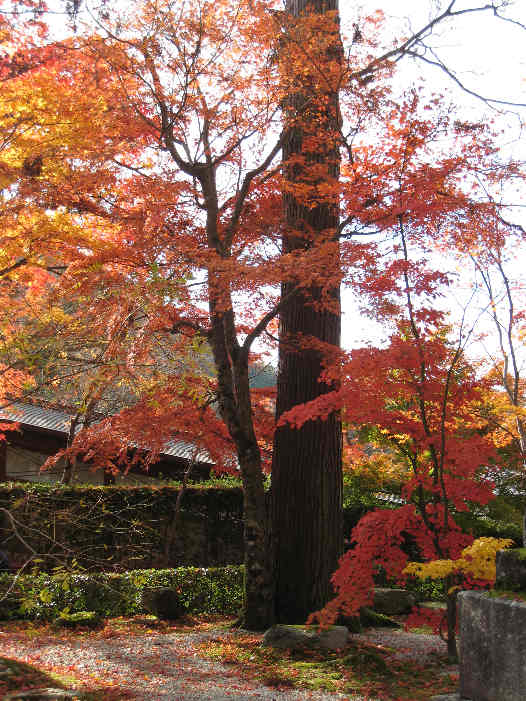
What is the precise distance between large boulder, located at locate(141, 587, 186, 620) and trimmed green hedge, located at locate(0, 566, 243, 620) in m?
0.16

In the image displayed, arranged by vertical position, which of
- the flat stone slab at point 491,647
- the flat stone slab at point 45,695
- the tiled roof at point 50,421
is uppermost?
the tiled roof at point 50,421

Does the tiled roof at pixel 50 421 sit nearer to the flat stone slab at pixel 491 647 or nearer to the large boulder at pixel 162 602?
the large boulder at pixel 162 602

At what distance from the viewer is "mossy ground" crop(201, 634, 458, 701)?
527cm

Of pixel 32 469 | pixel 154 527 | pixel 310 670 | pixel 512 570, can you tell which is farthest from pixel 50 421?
pixel 512 570

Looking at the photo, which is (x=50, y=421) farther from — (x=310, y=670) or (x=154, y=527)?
(x=310, y=670)

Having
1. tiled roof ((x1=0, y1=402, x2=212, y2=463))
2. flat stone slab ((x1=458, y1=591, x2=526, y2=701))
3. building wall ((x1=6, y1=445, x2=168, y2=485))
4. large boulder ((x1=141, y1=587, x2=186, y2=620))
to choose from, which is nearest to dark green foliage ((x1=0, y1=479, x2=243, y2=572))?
large boulder ((x1=141, y1=587, x2=186, y2=620))

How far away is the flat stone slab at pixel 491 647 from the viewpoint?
3.55 meters

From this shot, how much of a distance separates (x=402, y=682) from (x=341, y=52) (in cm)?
679

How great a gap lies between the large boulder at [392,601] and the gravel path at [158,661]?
4.34ft

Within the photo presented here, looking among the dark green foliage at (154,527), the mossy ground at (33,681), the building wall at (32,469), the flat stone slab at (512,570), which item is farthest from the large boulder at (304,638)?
the building wall at (32,469)

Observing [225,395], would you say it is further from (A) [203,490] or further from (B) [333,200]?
(A) [203,490]

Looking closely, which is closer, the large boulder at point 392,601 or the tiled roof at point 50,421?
the large boulder at point 392,601

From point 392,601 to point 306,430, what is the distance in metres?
3.17

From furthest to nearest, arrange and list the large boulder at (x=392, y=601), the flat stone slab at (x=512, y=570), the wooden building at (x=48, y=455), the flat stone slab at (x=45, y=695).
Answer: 1. the wooden building at (x=48, y=455)
2. the large boulder at (x=392, y=601)
3. the flat stone slab at (x=45, y=695)
4. the flat stone slab at (x=512, y=570)
